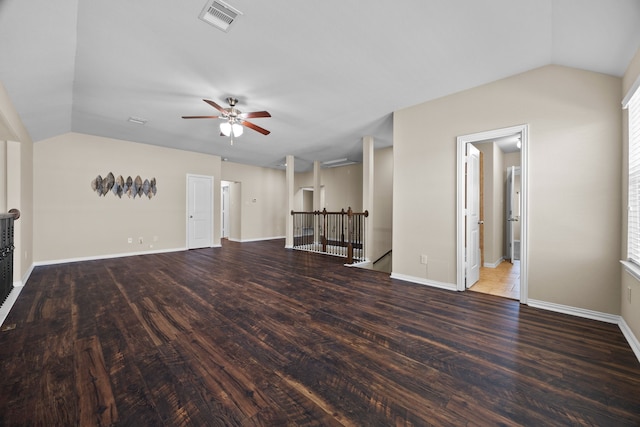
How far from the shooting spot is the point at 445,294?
3.43 metres

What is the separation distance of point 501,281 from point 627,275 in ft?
6.31

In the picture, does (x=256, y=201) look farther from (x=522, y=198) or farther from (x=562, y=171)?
(x=562, y=171)

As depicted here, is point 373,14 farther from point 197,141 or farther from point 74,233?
point 74,233

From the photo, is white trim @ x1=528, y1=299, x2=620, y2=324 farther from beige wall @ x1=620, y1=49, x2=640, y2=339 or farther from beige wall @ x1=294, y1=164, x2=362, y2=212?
beige wall @ x1=294, y1=164, x2=362, y2=212

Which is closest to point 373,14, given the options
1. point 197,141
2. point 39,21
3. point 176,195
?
point 39,21

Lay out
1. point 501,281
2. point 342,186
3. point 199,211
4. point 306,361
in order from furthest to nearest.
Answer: point 342,186
point 199,211
point 501,281
point 306,361

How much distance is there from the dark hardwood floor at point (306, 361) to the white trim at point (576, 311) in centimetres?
11

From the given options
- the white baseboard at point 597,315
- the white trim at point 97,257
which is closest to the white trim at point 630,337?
the white baseboard at point 597,315

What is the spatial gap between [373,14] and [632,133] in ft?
8.52

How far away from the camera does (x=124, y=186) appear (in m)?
6.02

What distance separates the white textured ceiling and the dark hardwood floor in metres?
2.56

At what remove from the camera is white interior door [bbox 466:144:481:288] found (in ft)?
11.9

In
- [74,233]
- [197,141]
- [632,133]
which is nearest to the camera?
[632,133]

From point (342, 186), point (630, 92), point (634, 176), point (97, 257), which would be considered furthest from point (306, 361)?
point (342, 186)
